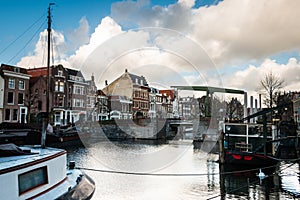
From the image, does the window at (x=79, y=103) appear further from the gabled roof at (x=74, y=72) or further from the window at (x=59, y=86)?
the gabled roof at (x=74, y=72)

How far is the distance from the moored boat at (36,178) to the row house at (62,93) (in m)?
29.0

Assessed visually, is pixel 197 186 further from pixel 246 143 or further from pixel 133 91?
pixel 133 91

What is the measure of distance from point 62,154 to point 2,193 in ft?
7.73

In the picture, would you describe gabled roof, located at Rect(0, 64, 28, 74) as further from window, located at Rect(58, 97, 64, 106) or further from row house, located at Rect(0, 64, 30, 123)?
window, located at Rect(58, 97, 64, 106)

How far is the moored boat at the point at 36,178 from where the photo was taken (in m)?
4.54

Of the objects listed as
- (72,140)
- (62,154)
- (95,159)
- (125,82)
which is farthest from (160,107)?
(62,154)

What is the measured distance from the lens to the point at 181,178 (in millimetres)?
11664

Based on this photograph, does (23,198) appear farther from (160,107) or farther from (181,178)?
(160,107)

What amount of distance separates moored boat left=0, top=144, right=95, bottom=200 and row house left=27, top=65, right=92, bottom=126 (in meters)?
29.0

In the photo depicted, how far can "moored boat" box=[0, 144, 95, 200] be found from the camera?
14.9ft

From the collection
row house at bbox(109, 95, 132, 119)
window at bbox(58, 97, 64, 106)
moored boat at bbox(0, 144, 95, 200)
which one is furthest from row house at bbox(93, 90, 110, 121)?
moored boat at bbox(0, 144, 95, 200)

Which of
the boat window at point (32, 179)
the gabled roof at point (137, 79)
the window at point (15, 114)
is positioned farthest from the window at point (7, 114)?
the boat window at point (32, 179)

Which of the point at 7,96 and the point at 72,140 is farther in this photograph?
the point at 7,96

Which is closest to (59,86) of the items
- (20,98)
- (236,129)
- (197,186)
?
(20,98)
